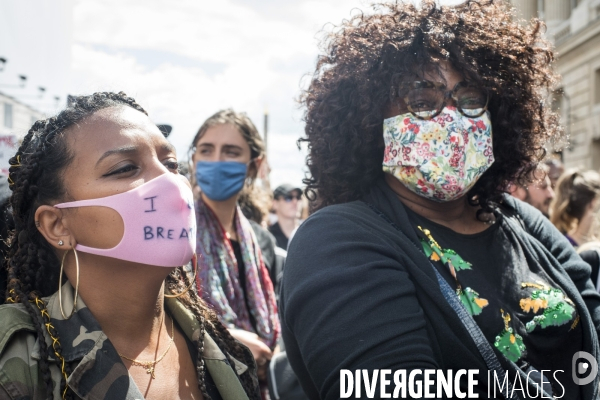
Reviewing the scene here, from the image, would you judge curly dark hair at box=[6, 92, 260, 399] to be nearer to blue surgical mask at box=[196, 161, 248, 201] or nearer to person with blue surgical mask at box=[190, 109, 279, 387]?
person with blue surgical mask at box=[190, 109, 279, 387]

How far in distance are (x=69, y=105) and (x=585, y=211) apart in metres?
4.35

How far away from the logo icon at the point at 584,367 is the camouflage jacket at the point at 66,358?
1.47 m

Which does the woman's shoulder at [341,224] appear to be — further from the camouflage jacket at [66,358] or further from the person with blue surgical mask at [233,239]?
the person with blue surgical mask at [233,239]

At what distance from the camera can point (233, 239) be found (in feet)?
13.2

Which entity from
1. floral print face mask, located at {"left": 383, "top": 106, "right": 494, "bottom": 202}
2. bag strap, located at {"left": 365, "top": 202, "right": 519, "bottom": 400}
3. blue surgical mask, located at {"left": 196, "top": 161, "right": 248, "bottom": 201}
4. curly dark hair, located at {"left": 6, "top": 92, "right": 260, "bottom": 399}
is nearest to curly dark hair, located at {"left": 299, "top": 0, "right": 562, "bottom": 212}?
floral print face mask, located at {"left": 383, "top": 106, "right": 494, "bottom": 202}

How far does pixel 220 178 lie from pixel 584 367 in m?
2.68

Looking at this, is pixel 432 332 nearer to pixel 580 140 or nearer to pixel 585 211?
pixel 585 211

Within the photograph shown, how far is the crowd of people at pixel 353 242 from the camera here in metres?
1.76

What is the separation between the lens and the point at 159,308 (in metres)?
2.01

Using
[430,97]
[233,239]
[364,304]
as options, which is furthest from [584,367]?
[233,239]

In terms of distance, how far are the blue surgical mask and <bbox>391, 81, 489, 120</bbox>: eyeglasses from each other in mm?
2082

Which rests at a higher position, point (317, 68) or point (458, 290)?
point (317, 68)

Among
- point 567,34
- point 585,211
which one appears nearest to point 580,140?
point 567,34

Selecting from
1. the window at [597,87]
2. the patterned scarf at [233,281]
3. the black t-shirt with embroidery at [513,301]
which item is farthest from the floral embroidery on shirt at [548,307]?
the window at [597,87]
